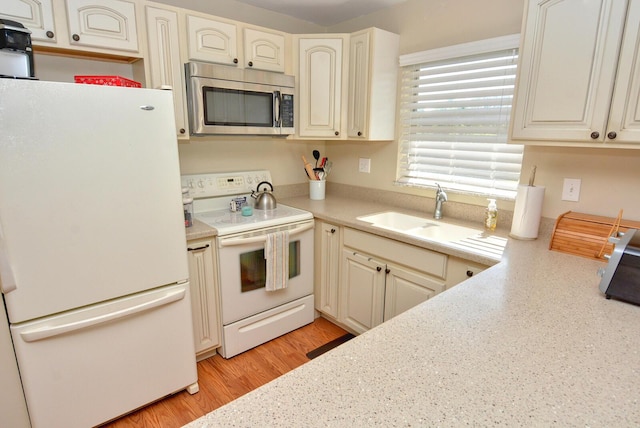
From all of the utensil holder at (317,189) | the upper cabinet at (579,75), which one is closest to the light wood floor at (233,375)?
the utensil holder at (317,189)

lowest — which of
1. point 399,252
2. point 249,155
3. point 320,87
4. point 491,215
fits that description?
point 399,252

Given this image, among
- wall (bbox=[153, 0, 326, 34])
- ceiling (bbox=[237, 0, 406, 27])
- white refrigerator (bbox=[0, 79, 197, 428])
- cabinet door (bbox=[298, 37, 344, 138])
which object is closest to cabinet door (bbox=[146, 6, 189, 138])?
wall (bbox=[153, 0, 326, 34])

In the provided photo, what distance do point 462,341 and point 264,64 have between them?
6.82 ft

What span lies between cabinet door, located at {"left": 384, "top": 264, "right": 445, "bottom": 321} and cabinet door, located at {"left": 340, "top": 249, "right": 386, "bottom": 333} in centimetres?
5

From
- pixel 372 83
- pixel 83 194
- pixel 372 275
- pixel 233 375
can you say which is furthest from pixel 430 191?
pixel 83 194

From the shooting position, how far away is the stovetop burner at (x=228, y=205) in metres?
2.17

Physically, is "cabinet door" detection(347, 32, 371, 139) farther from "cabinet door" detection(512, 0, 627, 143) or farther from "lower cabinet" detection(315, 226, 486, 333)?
"cabinet door" detection(512, 0, 627, 143)

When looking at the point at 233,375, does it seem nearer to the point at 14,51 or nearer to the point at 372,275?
the point at 372,275

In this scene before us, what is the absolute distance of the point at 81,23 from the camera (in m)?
1.70

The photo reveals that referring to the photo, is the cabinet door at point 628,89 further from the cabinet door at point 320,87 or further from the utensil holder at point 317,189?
the utensil holder at point 317,189

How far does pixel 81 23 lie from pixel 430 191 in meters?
2.21

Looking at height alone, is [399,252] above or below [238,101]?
below

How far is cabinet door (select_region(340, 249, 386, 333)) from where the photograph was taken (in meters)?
2.16

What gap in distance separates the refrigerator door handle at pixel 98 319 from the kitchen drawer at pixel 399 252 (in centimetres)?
105
